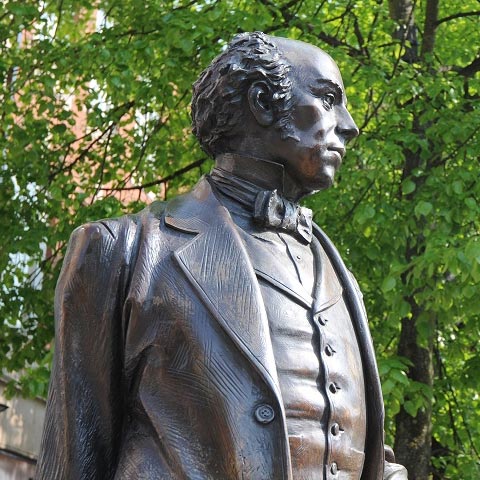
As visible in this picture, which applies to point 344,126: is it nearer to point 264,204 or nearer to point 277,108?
point 277,108

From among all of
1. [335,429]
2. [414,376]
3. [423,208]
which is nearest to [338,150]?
[335,429]

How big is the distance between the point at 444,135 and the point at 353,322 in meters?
6.83

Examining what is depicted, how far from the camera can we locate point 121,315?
335 cm

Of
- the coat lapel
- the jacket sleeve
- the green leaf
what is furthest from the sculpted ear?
the green leaf

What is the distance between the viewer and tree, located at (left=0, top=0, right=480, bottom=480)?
988 cm

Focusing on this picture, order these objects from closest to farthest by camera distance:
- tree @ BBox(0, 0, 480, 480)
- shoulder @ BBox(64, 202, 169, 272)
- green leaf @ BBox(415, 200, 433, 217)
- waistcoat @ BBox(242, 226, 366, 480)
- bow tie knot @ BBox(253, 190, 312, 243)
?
waistcoat @ BBox(242, 226, 366, 480), shoulder @ BBox(64, 202, 169, 272), bow tie knot @ BBox(253, 190, 312, 243), green leaf @ BBox(415, 200, 433, 217), tree @ BBox(0, 0, 480, 480)

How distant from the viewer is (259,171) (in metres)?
3.65

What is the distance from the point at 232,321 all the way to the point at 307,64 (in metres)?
0.81

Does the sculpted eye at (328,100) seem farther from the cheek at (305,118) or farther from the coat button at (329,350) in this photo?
the coat button at (329,350)

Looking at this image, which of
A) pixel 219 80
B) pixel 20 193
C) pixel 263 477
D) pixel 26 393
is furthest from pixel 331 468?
pixel 20 193

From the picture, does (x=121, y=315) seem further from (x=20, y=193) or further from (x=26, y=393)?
(x=20, y=193)

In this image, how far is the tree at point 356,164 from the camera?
9.88m

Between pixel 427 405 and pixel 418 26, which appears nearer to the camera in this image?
pixel 427 405

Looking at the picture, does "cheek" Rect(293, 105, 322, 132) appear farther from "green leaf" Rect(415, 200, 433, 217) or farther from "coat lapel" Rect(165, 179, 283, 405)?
"green leaf" Rect(415, 200, 433, 217)
